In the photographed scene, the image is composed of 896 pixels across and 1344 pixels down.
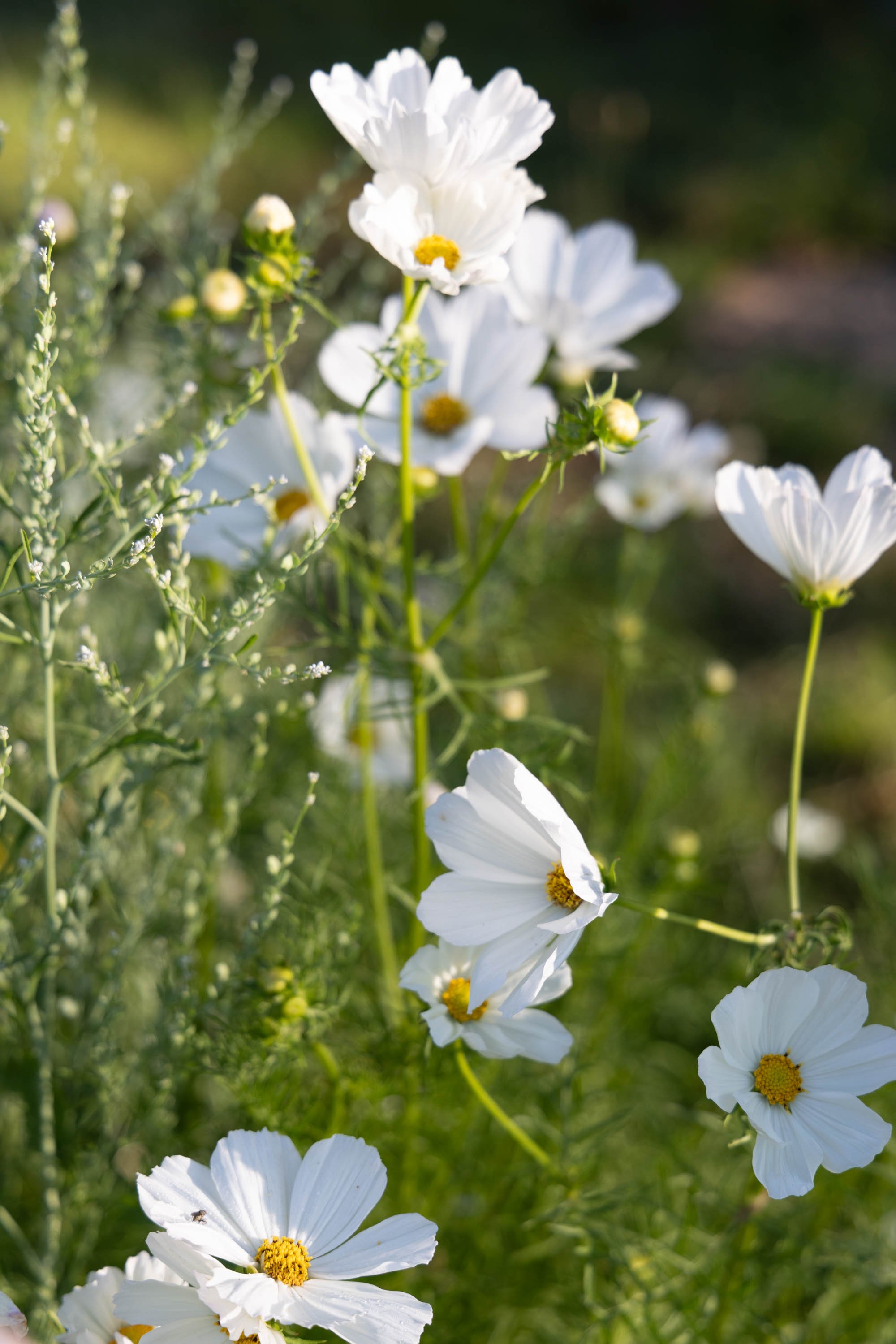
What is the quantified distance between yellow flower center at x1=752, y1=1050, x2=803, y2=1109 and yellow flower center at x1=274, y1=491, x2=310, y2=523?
1.26ft

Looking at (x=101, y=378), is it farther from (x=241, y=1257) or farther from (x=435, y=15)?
(x=435, y=15)

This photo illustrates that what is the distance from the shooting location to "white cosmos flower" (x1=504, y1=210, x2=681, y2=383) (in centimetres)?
75

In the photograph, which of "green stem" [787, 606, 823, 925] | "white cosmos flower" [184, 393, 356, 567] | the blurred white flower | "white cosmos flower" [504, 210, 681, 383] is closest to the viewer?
"green stem" [787, 606, 823, 925]

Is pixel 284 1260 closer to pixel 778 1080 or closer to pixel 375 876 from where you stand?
pixel 778 1080

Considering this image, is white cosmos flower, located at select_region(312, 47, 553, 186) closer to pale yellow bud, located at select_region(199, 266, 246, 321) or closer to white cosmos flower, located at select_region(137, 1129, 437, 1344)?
pale yellow bud, located at select_region(199, 266, 246, 321)

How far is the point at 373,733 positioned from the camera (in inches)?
40.4

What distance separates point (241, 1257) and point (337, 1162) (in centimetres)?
5

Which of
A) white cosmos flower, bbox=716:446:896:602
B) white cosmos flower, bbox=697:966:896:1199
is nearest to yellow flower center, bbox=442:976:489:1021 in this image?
white cosmos flower, bbox=697:966:896:1199

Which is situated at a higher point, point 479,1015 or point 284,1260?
point 479,1015

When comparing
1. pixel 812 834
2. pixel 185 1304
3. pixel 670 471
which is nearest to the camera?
pixel 185 1304

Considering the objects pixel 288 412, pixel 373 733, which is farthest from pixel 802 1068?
pixel 373 733

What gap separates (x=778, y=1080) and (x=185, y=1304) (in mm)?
230

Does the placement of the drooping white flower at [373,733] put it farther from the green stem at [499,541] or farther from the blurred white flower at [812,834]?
the blurred white flower at [812,834]

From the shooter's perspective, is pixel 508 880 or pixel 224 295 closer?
pixel 508 880
